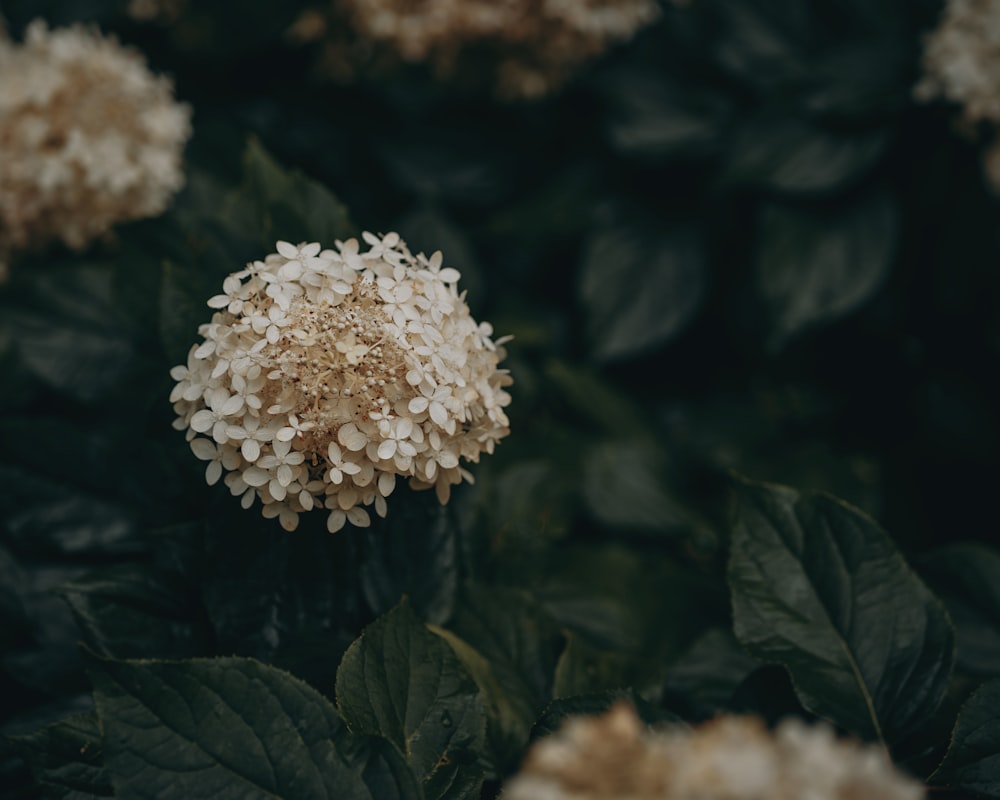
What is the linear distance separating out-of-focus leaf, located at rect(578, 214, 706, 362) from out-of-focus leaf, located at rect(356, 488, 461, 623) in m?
0.84

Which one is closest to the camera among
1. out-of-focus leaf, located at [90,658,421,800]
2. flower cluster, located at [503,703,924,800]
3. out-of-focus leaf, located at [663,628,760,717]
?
flower cluster, located at [503,703,924,800]

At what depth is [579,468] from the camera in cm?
147

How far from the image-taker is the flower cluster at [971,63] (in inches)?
55.1

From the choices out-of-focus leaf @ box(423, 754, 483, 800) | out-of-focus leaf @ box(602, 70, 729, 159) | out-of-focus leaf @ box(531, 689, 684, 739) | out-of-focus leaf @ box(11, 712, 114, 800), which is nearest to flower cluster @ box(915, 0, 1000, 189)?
out-of-focus leaf @ box(602, 70, 729, 159)

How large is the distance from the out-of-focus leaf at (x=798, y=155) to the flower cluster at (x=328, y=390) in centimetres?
101

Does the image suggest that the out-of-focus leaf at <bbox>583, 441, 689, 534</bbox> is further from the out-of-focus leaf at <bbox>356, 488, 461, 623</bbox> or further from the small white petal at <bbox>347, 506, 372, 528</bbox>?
the small white petal at <bbox>347, 506, 372, 528</bbox>

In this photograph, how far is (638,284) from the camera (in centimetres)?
173

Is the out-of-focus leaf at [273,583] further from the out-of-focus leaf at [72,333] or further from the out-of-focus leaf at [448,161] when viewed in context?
the out-of-focus leaf at [448,161]

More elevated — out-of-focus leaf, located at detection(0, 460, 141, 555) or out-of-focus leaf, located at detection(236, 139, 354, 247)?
out-of-focus leaf, located at detection(236, 139, 354, 247)

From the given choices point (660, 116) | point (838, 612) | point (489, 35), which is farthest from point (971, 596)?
point (489, 35)

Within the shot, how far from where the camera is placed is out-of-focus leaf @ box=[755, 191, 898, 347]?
157 cm

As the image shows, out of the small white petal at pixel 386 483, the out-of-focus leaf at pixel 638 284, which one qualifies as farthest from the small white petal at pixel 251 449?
the out-of-focus leaf at pixel 638 284

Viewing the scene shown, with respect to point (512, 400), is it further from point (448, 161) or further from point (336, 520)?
point (448, 161)

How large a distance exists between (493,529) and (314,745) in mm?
438
